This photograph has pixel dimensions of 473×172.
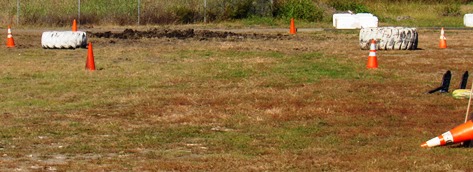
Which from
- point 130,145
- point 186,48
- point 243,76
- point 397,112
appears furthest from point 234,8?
point 130,145

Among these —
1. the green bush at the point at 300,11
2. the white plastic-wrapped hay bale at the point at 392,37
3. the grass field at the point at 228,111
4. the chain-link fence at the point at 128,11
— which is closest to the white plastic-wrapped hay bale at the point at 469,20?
the green bush at the point at 300,11

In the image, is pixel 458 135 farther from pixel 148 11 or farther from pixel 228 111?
pixel 148 11

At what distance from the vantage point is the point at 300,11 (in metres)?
48.5

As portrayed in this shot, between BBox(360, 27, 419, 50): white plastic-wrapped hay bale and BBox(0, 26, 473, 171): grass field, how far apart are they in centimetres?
67

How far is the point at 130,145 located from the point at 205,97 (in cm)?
531

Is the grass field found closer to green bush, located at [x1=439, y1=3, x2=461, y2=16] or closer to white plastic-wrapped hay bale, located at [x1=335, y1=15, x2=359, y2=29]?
white plastic-wrapped hay bale, located at [x1=335, y1=15, x2=359, y2=29]

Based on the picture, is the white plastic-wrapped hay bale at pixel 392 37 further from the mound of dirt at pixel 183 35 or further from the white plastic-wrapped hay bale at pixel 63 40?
the white plastic-wrapped hay bale at pixel 63 40

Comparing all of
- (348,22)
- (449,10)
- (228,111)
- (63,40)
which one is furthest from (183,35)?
(449,10)

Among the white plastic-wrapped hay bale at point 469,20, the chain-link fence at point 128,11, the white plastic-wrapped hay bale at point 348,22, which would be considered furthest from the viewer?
the white plastic-wrapped hay bale at point 469,20

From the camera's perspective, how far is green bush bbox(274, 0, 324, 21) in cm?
4825

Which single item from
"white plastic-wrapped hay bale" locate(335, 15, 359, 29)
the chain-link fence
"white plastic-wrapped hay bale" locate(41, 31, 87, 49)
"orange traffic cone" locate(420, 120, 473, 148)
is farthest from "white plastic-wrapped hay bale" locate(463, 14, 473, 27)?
"orange traffic cone" locate(420, 120, 473, 148)

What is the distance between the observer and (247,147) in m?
11.7

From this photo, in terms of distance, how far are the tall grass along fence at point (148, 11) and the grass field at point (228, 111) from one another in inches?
667

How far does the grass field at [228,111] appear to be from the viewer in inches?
424
